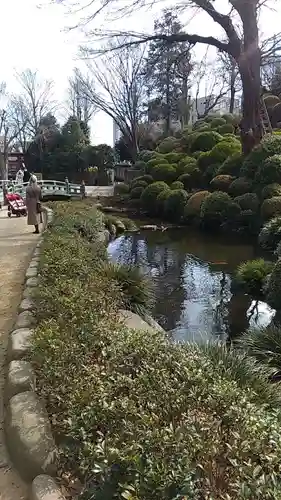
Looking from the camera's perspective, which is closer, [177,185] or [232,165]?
[232,165]

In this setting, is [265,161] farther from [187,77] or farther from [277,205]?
[187,77]

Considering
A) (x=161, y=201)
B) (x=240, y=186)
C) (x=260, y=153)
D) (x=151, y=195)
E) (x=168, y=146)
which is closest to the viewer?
(x=260, y=153)

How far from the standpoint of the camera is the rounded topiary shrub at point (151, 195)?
1830 cm

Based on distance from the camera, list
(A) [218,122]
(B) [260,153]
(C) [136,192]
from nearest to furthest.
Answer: (B) [260,153] → (C) [136,192] → (A) [218,122]

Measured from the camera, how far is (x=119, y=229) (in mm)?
14906

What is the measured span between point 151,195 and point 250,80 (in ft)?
19.1

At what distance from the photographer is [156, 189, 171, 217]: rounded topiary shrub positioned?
57.1ft

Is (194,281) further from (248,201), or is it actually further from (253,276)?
(248,201)

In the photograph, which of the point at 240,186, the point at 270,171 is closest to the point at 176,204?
the point at 240,186

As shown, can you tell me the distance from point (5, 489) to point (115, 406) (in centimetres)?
67

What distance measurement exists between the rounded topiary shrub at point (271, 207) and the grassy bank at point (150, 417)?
9697mm

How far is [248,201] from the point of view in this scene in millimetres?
13594

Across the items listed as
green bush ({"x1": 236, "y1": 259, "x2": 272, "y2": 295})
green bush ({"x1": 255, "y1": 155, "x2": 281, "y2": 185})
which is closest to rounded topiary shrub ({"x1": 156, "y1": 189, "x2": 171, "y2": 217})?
green bush ({"x1": 255, "y1": 155, "x2": 281, "y2": 185})

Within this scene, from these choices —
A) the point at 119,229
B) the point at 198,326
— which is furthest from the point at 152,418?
the point at 119,229
